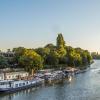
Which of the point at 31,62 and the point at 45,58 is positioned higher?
the point at 45,58

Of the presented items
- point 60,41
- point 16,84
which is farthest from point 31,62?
point 60,41

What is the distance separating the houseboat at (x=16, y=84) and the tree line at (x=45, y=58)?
1552 centimetres

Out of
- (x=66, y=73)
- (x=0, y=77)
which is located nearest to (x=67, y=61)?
(x=66, y=73)

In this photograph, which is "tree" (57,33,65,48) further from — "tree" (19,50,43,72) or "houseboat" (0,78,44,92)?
"houseboat" (0,78,44,92)

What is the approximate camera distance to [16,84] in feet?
173

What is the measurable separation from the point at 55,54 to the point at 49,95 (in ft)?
160

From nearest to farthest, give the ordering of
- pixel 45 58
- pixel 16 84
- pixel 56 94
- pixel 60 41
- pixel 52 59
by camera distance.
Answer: pixel 56 94 → pixel 16 84 → pixel 52 59 → pixel 45 58 → pixel 60 41

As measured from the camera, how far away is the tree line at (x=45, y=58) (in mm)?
74938

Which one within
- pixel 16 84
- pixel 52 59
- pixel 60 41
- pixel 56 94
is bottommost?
pixel 56 94

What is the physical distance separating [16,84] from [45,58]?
142 feet

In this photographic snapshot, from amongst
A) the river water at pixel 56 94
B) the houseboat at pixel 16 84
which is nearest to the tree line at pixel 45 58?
the houseboat at pixel 16 84

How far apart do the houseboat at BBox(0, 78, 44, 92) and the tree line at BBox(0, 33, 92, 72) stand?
611 inches

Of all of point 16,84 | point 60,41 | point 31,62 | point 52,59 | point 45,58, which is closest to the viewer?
point 16,84

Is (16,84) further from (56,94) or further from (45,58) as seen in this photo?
(45,58)
